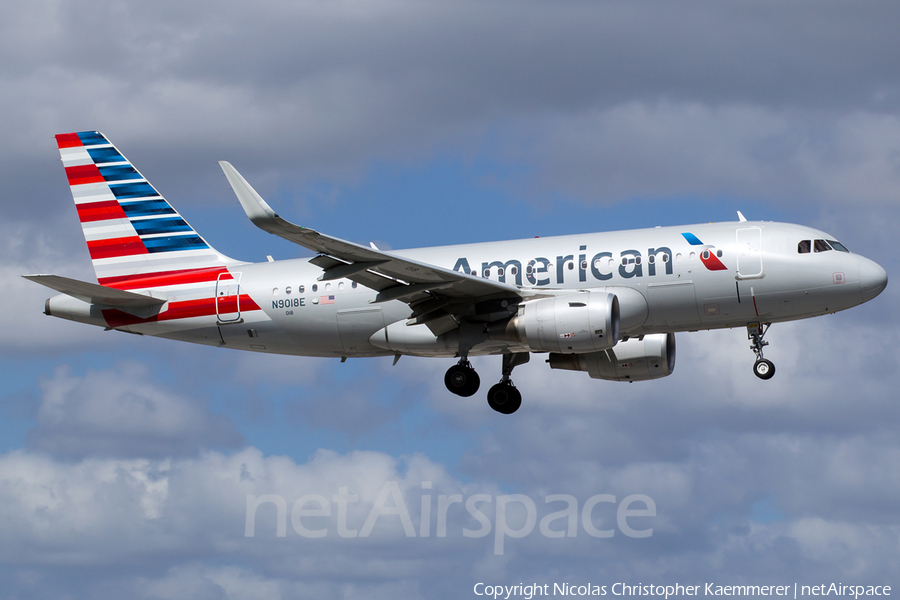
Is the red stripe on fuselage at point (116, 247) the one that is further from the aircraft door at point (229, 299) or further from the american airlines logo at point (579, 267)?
the american airlines logo at point (579, 267)

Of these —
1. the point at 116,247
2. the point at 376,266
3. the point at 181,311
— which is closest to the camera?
the point at 376,266

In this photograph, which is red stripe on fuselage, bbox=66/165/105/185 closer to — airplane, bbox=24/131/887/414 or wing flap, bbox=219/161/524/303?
airplane, bbox=24/131/887/414

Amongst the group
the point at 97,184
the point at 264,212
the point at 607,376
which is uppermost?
the point at 97,184

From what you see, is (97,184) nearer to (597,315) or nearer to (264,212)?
(264,212)

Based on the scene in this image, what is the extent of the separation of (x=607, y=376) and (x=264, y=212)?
16.6 metres

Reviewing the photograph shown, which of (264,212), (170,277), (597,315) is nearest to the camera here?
(264,212)

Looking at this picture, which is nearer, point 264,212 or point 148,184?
point 264,212

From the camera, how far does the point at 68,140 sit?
44312 mm

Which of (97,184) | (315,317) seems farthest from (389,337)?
(97,184)

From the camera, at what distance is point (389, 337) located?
37.0 metres

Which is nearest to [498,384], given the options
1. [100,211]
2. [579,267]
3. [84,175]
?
[579,267]

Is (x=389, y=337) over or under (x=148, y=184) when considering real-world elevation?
under

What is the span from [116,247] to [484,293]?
15.5m

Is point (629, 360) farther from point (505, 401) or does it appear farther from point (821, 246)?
point (821, 246)
